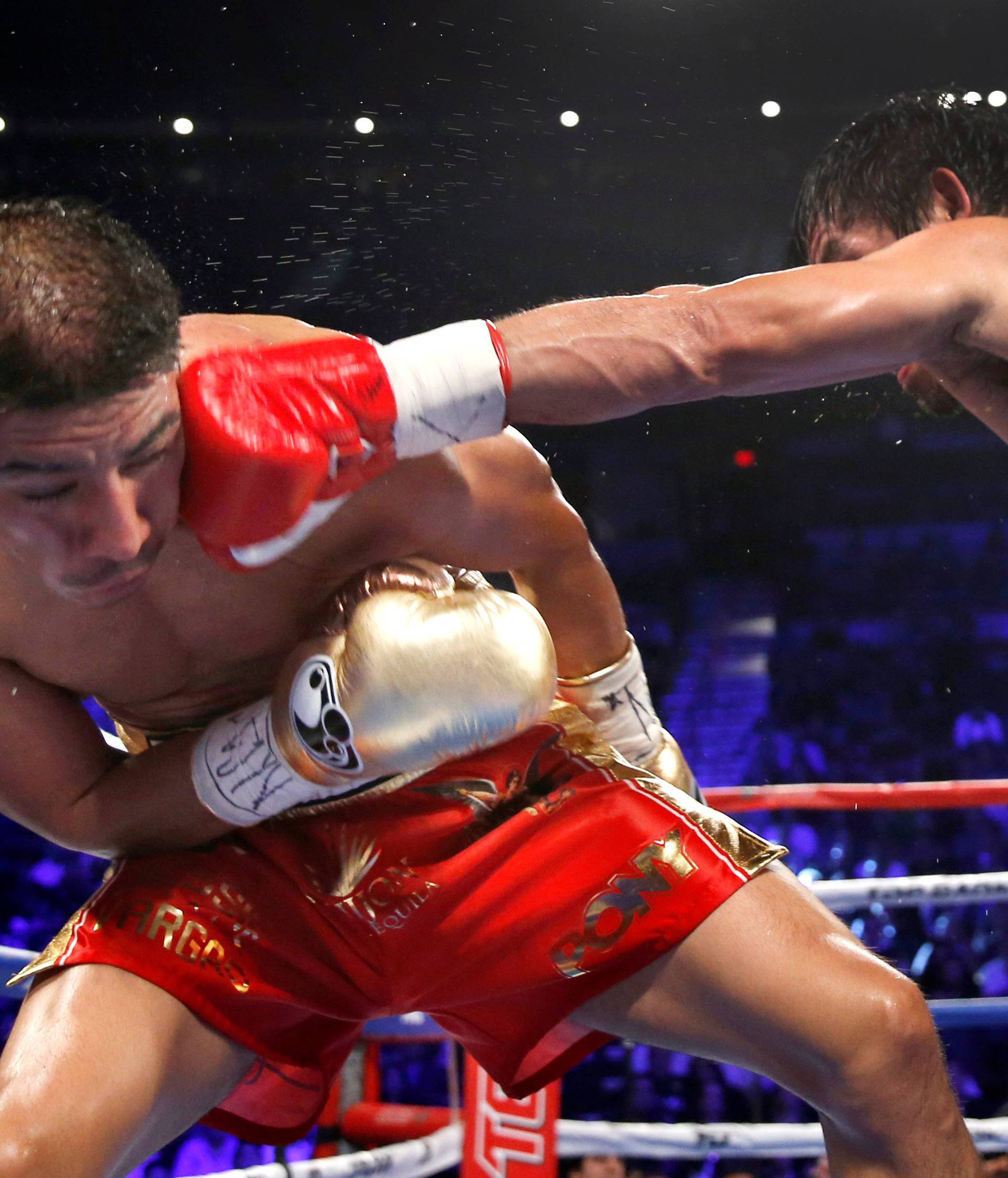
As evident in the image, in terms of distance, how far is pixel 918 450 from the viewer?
206 inches

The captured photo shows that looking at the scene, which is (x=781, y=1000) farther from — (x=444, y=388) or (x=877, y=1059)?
(x=444, y=388)

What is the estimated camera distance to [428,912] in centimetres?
124

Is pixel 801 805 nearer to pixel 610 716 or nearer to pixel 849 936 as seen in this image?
pixel 610 716

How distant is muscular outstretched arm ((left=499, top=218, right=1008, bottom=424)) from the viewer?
1.05 m

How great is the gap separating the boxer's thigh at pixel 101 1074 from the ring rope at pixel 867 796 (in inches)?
38.4

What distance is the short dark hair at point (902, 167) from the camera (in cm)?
166

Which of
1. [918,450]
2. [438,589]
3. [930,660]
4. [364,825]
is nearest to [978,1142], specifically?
[364,825]

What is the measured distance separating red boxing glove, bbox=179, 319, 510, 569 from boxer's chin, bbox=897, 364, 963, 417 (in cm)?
89

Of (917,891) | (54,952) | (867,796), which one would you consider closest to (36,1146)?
(54,952)

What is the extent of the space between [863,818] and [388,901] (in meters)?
3.26

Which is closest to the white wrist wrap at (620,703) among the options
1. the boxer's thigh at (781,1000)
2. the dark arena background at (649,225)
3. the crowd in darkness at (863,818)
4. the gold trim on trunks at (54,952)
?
the boxer's thigh at (781,1000)

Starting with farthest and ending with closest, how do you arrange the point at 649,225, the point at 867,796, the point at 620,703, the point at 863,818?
the point at 649,225 → the point at 863,818 → the point at 867,796 → the point at 620,703

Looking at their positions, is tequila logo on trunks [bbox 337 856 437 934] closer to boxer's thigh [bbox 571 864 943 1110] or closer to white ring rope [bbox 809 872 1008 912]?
boxer's thigh [bbox 571 864 943 1110]

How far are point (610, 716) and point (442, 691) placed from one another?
42 cm
